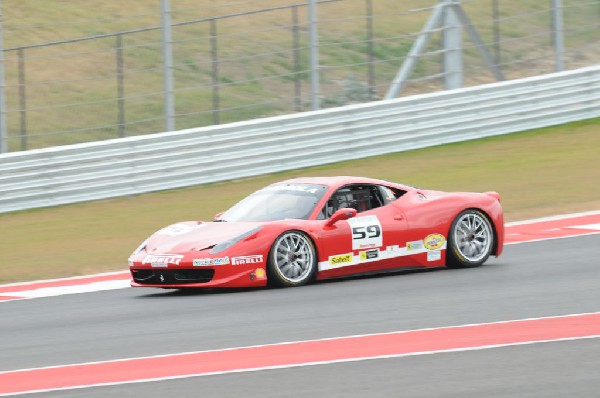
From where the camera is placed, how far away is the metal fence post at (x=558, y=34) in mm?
24484

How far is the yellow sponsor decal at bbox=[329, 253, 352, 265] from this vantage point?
12.1 m

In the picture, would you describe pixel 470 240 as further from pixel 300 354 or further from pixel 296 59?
pixel 296 59

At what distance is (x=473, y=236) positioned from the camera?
1296 centimetres

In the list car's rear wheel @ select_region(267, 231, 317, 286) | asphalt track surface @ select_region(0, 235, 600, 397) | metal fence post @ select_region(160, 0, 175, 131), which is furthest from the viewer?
metal fence post @ select_region(160, 0, 175, 131)

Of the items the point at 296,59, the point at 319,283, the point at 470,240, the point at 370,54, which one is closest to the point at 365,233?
the point at 319,283

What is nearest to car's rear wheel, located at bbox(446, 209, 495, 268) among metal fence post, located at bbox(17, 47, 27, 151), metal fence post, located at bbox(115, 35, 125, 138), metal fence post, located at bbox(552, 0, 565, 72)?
metal fence post, located at bbox(115, 35, 125, 138)

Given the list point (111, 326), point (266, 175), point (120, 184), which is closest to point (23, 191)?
point (120, 184)

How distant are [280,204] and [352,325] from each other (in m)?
3.13

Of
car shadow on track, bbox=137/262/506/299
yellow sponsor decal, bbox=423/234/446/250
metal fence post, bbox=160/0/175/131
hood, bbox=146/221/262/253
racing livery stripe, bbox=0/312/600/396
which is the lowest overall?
racing livery stripe, bbox=0/312/600/396

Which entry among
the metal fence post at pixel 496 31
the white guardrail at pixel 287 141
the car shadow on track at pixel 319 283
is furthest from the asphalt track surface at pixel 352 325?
the metal fence post at pixel 496 31

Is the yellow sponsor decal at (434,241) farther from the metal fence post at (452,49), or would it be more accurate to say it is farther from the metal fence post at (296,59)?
the metal fence post at (452,49)

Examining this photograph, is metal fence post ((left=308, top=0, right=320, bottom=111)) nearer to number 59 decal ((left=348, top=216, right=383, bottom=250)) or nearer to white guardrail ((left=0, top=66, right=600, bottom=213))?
white guardrail ((left=0, top=66, right=600, bottom=213))

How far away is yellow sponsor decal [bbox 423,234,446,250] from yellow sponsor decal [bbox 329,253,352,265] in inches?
35.5

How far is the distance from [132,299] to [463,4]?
1341 centimetres
